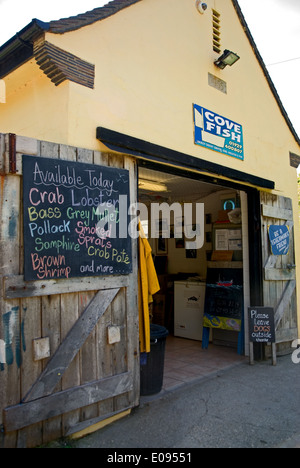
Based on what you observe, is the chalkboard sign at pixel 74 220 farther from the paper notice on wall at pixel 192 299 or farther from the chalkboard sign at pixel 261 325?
the paper notice on wall at pixel 192 299

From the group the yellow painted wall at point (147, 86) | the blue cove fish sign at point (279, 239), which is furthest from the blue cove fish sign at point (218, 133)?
the blue cove fish sign at point (279, 239)

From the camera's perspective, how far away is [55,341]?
308 centimetres

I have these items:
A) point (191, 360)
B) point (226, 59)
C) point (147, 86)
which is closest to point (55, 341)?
point (147, 86)

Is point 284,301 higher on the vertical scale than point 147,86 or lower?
lower

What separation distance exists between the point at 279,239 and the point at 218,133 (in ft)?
7.19

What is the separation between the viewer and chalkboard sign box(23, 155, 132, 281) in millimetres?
2973

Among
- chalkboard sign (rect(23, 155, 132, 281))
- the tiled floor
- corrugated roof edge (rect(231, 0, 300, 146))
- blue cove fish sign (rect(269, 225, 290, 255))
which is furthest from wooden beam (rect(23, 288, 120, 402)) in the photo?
corrugated roof edge (rect(231, 0, 300, 146))

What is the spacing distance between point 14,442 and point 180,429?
4.80 ft

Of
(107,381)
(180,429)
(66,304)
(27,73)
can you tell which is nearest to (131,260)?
(66,304)

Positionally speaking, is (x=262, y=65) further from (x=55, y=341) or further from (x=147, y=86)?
(x=55, y=341)

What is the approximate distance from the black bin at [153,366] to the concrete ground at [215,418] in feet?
0.34

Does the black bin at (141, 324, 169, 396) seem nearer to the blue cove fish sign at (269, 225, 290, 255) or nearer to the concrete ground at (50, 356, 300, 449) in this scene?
the concrete ground at (50, 356, 300, 449)

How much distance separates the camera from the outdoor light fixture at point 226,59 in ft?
16.7

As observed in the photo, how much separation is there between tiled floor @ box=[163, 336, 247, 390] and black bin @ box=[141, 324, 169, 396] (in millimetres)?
306
